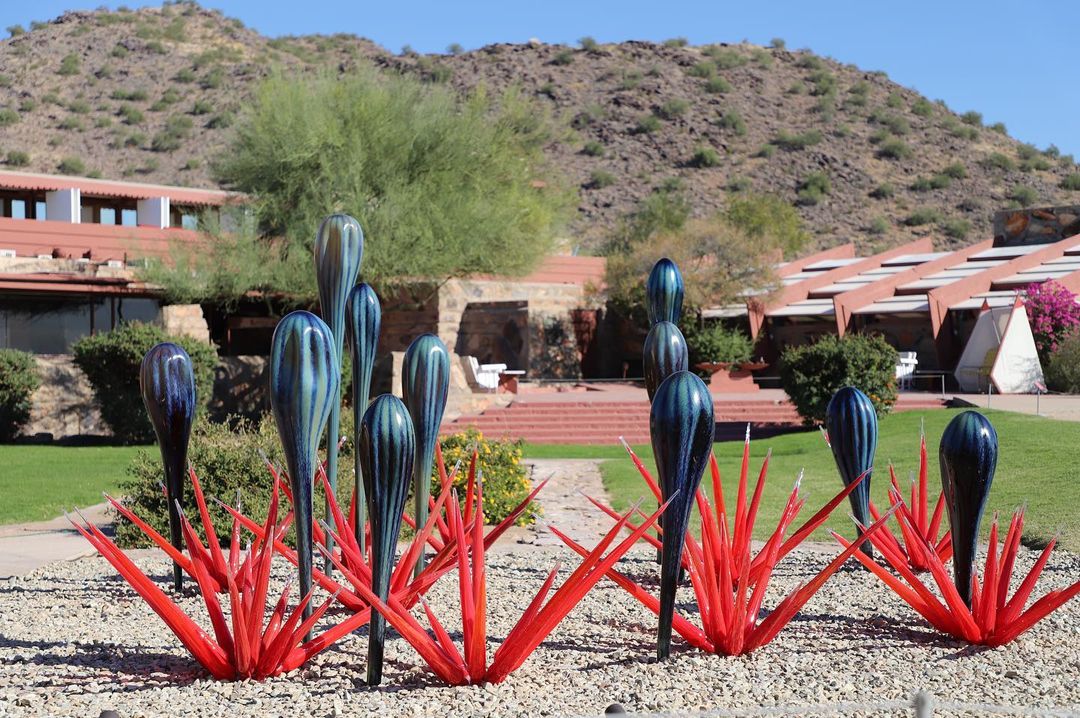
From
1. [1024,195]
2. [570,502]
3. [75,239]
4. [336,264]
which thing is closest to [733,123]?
[1024,195]

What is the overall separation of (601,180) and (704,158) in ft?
21.2

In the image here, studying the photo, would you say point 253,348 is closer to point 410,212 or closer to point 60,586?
point 410,212

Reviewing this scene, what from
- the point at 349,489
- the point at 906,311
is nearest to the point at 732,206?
the point at 906,311

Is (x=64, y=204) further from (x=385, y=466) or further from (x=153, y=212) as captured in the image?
(x=385, y=466)

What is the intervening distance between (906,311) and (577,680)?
24.8m

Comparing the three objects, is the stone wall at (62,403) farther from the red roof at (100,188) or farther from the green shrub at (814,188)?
the green shrub at (814,188)

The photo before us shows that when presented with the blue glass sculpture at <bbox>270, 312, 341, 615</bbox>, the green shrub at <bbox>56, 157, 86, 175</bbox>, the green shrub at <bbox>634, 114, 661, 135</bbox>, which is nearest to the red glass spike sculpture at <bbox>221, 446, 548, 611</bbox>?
the blue glass sculpture at <bbox>270, 312, 341, 615</bbox>

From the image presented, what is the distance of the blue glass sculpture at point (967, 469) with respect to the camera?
4.55 m

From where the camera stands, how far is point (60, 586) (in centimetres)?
633

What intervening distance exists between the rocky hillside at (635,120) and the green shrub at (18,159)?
89 millimetres

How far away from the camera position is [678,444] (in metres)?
4.05

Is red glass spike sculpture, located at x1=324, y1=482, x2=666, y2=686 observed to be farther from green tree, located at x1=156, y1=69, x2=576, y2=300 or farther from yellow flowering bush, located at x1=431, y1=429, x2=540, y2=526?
green tree, located at x1=156, y1=69, x2=576, y2=300

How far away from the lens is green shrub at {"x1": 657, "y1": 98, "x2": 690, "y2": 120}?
65.1 m

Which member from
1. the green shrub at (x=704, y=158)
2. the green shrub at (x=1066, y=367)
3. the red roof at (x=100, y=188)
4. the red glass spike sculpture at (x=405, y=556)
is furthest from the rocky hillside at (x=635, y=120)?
the red glass spike sculpture at (x=405, y=556)
